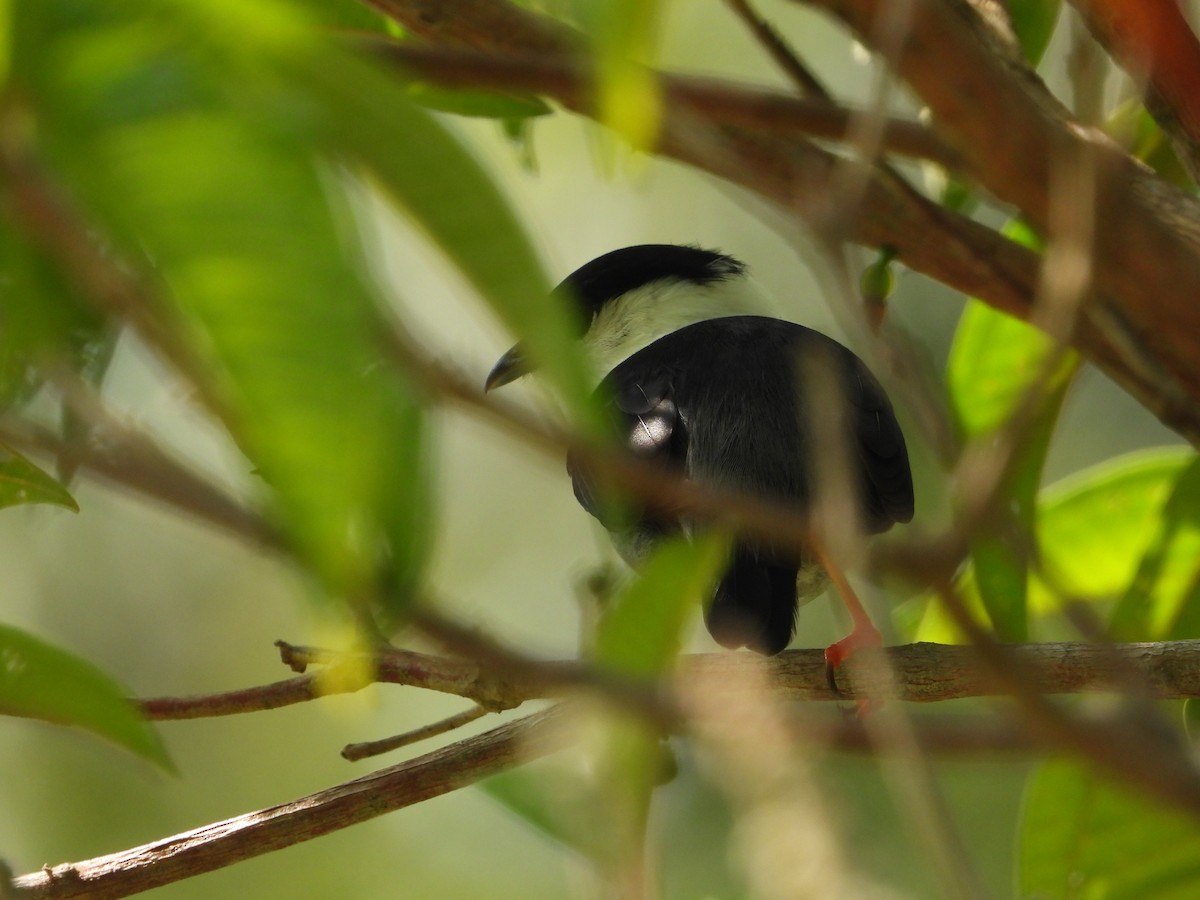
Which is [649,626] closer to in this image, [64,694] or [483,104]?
[64,694]

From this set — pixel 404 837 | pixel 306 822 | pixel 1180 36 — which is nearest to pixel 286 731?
pixel 404 837

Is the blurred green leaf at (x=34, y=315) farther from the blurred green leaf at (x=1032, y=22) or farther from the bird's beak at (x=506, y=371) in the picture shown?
the bird's beak at (x=506, y=371)

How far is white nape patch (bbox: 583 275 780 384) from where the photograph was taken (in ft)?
12.9

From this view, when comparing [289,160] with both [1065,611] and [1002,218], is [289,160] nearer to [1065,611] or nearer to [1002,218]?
[1065,611]

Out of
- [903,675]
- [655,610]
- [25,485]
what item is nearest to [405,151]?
[655,610]

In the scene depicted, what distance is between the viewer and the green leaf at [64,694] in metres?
1.29

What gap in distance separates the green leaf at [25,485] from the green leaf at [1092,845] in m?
1.69

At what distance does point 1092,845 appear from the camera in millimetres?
2412

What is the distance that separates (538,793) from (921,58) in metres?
1.26

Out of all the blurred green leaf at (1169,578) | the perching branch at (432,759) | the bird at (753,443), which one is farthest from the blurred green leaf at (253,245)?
the blurred green leaf at (1169,578)

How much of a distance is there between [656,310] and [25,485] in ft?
8.27

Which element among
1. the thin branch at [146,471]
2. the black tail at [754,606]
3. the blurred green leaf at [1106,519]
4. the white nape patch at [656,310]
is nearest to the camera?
the thin branch at [146,471]

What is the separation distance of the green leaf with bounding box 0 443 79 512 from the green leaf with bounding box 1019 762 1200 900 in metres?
1.69

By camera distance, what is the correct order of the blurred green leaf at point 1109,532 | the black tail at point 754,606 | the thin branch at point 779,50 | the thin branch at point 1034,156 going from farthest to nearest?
the blurred green leaf at point 1109,532 → the thin branch at point 779,50 → the black tail at point 754,606 → the thin branch at point 1034,156
